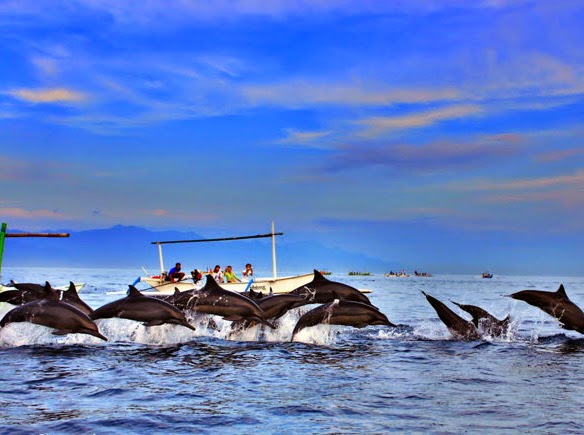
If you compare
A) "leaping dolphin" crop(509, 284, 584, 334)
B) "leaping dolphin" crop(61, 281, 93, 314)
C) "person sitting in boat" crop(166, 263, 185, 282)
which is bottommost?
"leaping dolphin" crop(509, 284, 584, 334)

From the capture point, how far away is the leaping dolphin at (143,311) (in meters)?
18.4

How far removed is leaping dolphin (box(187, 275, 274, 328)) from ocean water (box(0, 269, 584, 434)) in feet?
2.93

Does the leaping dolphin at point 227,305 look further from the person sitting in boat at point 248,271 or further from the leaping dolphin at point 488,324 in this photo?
the person sitting in boat at point 248,271

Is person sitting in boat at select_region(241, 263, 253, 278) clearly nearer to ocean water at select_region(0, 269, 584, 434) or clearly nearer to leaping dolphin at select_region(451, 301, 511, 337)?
ocean water at select_region(0, 269, 584, 434)

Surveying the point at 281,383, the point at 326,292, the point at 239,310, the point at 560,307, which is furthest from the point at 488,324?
the point at 281,383

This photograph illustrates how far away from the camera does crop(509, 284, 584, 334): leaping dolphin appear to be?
21.1m

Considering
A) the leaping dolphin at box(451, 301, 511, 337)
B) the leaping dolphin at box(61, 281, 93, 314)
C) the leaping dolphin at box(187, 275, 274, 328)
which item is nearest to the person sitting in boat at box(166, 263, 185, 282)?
the leaping dolphin at box(61, 281, 93, 314)

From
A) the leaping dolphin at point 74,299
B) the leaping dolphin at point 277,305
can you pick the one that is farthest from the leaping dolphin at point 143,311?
the leaping dolphin at point 277,305

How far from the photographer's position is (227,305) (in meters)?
19.5

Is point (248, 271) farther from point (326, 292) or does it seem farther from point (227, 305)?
point (227, 305)

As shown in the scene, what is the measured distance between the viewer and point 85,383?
13.1 meters

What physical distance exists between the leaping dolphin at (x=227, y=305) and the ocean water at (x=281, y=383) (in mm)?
893

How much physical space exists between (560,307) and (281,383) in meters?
11.8

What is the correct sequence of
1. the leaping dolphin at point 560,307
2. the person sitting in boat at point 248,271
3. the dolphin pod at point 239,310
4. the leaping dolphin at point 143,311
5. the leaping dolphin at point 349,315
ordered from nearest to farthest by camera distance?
the dolphin pod at point 239,310
the leaping dolphin at point 143,311
the leaping dolphin at point 349,315
the leaping dolphin at point 560,307
the person sitting in boat at point 248,271
